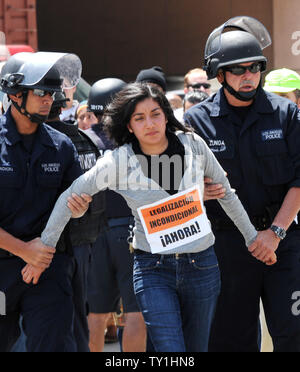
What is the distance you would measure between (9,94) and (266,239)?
1656 mm

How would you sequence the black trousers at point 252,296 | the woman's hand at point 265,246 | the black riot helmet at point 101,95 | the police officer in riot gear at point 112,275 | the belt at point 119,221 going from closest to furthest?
the woman's hand at point 265,246 < the black trousers at point 252,296 < the police officer in riot gear at point 112,275 < the belt at point 119,221 < the black riot helmet at point 101,95

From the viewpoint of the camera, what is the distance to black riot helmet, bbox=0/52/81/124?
4152mm

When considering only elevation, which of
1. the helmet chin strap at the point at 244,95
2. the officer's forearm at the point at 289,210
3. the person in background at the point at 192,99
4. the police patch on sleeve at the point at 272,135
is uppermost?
the helmet chin strap at the point at 244,95

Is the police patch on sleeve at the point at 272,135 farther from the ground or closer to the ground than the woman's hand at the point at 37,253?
farther from the ground

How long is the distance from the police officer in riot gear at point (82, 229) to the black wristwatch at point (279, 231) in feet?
3.75

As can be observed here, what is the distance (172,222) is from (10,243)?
0.87 metres

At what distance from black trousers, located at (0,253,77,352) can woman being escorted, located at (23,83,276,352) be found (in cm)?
12

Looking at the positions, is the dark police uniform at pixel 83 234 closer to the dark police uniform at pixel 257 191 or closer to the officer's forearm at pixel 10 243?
the officer's forearm at pixel 10 243

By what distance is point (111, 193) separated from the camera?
214 inches

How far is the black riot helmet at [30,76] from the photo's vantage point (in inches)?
163

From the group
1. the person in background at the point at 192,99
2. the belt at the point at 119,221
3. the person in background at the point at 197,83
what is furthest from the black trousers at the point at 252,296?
the person in background at the point at 197,83

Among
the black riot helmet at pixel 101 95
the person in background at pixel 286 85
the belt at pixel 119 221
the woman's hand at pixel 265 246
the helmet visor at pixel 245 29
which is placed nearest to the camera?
the woman's hand at pixel 265 246

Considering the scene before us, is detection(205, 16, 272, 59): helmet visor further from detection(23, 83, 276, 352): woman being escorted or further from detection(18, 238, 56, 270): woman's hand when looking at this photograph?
detection(18, 238, 56, 270): woman's hand

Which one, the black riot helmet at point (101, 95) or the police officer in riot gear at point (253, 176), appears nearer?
the police officer in riot gear at point (253, 176)
